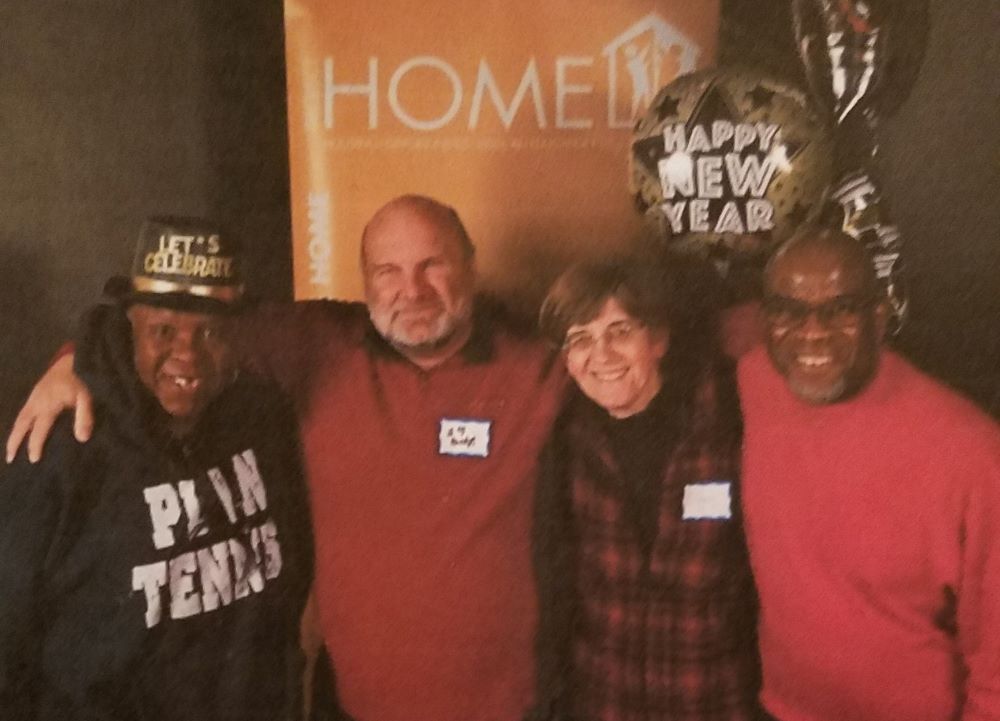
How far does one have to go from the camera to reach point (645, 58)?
5.07 ft

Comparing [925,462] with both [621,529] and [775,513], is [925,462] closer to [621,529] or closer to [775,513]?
[775,513]

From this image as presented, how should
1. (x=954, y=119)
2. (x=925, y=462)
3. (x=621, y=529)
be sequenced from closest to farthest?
1. (x=925, y=462)
2. (x=621, y=529)
3. (x=954, y=119)

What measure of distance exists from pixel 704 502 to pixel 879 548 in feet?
0.72

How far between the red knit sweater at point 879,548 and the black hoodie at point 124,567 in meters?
0.70

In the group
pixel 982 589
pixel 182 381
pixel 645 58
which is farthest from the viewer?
pixel 645 58

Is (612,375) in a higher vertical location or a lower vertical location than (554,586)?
higher

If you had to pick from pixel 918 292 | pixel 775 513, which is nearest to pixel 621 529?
pixel 775 513

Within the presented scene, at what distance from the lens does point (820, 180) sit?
50.2 inches

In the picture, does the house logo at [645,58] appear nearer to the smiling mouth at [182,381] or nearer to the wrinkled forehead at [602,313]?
the wrinkled forehead at [602,313]

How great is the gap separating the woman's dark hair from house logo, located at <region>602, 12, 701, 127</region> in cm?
40

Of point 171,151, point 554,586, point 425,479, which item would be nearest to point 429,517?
point 425,479

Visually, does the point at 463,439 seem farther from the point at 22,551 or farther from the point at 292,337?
the point at 22,551

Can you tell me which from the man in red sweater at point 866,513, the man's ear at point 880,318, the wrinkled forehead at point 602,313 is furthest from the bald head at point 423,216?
the man's ear at point 880,318

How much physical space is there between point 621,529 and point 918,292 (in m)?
0.76
